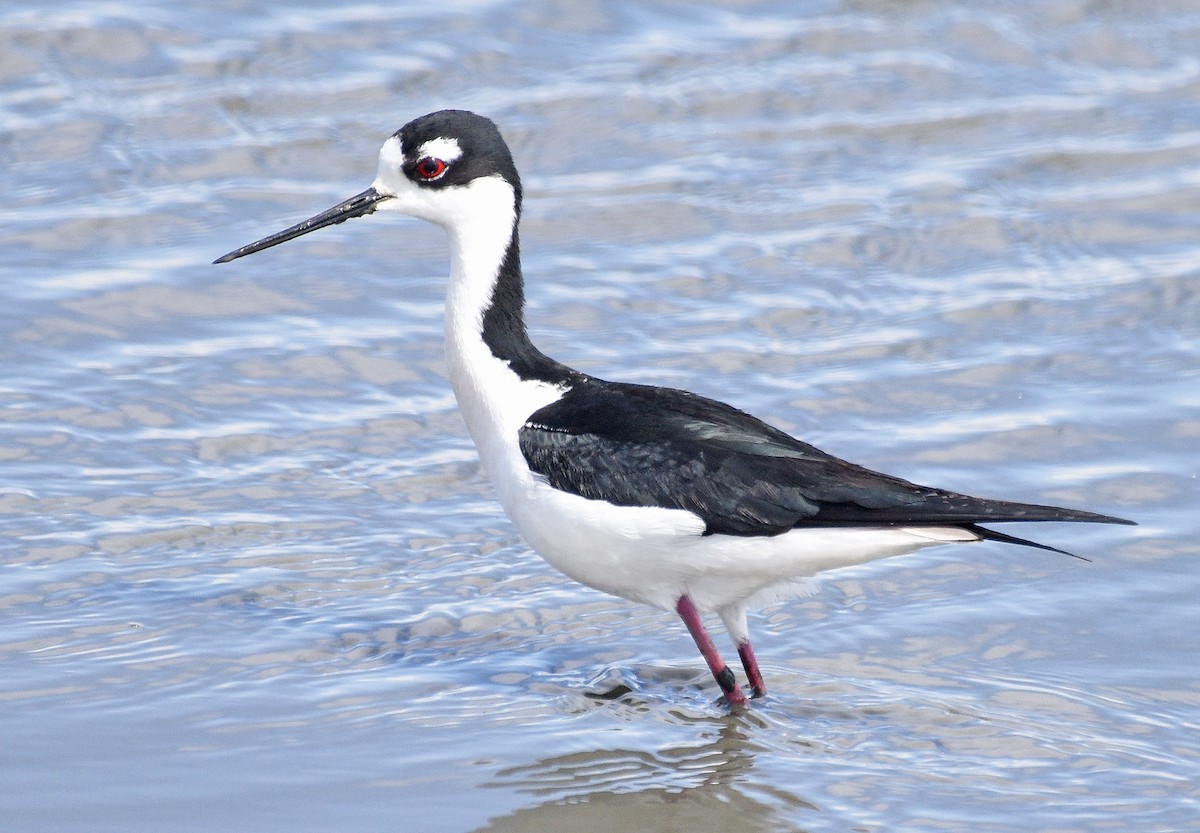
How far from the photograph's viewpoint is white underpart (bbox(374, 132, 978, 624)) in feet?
21.2

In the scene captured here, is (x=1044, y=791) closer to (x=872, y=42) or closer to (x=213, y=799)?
(x=213, y=799)

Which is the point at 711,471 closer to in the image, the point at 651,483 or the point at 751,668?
the point at 651,483

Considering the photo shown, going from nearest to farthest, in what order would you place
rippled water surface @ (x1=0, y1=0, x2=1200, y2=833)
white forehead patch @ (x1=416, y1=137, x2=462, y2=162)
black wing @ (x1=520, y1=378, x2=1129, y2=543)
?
rippled water surface @ (x1=0, y1=0, x2=1200, y2=833), black wing @ (x1=520, y1=378, x2=1129, y2=543), white forehead patch @ (x1=416, y1=137, x2=462, y2=162)

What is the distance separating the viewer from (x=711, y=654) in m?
6.66

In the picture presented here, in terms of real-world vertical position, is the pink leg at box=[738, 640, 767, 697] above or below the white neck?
below

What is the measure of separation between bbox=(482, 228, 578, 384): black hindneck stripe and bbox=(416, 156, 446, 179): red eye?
1.24ft

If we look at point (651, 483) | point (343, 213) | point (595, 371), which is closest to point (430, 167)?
point (343, 213)

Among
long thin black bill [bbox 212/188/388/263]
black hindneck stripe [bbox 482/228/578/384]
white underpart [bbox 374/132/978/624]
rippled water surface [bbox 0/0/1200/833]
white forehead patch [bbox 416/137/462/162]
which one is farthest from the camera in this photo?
long thin black bill [bbox 212/188/388/263]

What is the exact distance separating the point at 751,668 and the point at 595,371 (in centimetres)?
319

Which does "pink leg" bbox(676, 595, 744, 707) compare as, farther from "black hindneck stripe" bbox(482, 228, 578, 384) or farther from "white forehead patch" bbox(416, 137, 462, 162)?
"white forehead patch" bbox(416, 137, 462, 162)

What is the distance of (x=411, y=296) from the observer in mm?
10406

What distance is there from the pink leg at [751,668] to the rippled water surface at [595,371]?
7cm

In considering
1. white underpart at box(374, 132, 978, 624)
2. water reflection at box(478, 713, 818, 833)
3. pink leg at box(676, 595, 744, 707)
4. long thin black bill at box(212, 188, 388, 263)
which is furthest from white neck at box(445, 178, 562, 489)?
water reflection at box(478, 713, 818, 833)

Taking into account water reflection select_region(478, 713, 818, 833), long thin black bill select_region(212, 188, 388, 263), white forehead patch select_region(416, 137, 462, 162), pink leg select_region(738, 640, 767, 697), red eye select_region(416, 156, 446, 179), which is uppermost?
white forehead patch select_region(416, 137, 462, 162)
